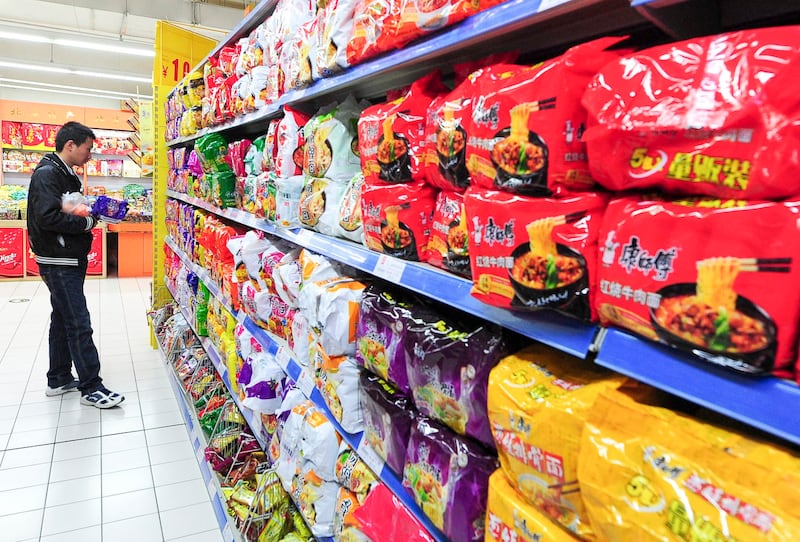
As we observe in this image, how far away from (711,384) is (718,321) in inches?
3.1

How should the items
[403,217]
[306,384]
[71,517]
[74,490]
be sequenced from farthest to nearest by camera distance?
1. [74,490]
2. [71,517]
3. [306,384]
4. [403,217]

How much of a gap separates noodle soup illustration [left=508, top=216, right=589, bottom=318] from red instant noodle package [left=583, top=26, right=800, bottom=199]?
0.12 metres

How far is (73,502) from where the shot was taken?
2803 millimetres

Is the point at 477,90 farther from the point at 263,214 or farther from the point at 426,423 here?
the point at 263,214

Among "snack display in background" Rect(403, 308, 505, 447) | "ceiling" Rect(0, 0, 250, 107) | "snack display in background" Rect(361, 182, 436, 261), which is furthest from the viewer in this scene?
"ceiling" Rect(0, 0, 250, 107)

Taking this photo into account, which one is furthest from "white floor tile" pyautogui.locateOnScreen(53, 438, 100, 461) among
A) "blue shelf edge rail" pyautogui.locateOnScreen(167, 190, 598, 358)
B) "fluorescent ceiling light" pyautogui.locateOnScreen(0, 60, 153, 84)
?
"fluorescent ceiling light" pyautogui.locateOnScreen(0, 60, 153, 84)

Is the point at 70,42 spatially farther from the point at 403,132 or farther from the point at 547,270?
the point at 547,270

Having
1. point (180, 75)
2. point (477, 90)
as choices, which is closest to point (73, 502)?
point (477, 90)

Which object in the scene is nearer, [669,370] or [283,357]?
[669,370]

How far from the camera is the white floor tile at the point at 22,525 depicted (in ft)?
8.28

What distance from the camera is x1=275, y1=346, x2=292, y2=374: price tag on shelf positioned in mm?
2141

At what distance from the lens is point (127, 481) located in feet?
9.89

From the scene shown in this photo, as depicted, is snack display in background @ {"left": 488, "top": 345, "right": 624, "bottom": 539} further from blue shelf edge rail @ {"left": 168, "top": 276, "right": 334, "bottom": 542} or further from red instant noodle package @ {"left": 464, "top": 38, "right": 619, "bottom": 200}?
blue shelf edge rail @ {"left": 168, "top": 276, "right": 334, "bottom": 542}

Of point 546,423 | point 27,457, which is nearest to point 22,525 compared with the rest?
point 27,457
